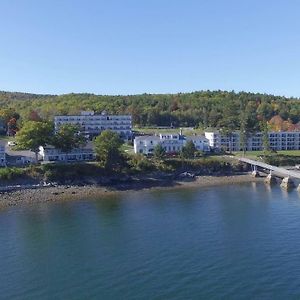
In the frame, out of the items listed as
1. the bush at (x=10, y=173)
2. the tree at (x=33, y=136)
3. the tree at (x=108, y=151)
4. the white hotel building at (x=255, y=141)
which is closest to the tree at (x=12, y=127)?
the tree at (x=33, y=136)

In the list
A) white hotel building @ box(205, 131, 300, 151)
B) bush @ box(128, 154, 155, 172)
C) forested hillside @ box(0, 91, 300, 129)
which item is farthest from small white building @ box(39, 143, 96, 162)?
forested hillside @ box(0, 91, 300, 129)

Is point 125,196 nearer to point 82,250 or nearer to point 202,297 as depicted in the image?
point 82,250

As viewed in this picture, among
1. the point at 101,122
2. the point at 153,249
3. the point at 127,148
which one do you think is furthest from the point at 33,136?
the point at 153,249

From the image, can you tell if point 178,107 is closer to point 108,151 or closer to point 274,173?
point 274,173

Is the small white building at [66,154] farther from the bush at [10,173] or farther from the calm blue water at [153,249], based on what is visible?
the calm blue water at [153,249]

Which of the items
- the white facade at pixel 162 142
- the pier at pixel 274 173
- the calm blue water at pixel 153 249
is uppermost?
the white facade at pixel 162 142
